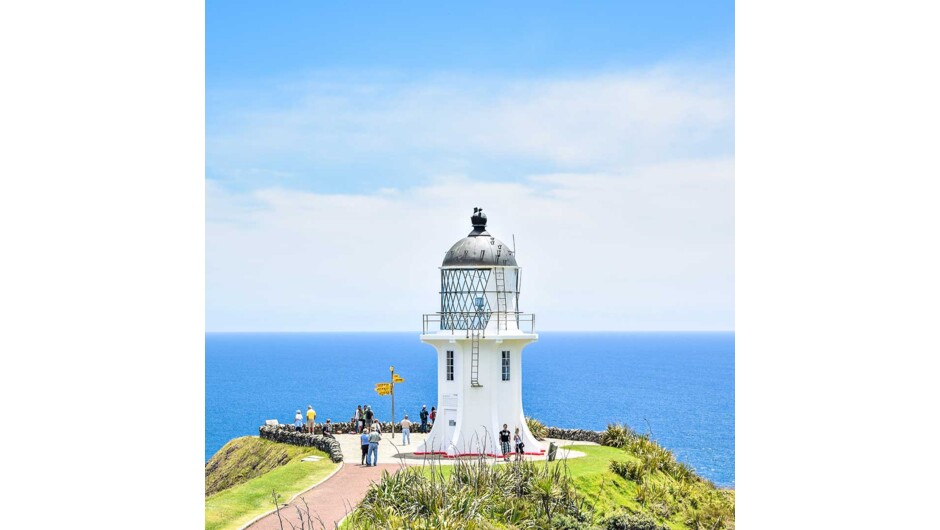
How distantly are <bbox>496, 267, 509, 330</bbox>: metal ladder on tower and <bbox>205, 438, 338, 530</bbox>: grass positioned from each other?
19.5 ft

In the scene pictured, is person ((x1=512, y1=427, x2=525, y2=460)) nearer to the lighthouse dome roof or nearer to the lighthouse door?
the lighthouse door

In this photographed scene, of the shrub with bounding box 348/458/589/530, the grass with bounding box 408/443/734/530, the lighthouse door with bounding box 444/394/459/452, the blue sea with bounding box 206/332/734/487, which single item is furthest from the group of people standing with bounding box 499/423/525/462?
the blue sea with bounding box 206/332/734/487

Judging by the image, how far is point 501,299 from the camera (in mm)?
29844

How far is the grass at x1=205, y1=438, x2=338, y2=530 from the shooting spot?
21.9 meters

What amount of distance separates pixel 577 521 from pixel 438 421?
7.81 metres

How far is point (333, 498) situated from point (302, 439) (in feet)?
27.7

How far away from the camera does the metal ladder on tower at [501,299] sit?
29.7 m

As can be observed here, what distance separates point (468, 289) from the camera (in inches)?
1177

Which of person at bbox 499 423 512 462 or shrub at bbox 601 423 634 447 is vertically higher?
person at bbox 499 423 512 462

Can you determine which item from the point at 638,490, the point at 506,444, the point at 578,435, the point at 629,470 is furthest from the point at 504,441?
the point at 578,435

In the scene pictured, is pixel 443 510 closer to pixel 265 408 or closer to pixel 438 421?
pixel 438 421

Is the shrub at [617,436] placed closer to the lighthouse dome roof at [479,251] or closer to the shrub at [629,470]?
the shrub at [629,470]

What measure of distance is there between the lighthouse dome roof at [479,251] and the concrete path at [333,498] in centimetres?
604
